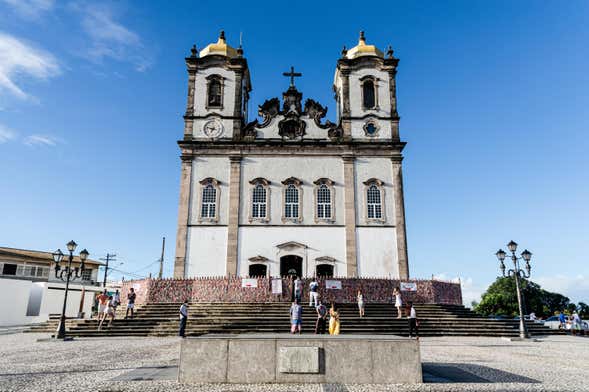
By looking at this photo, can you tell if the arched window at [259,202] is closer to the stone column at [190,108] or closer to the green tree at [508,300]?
the stone column at [190,108]

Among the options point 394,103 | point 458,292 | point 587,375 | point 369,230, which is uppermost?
point 394,103

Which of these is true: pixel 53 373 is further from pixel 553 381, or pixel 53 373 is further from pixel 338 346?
pixel 553 381

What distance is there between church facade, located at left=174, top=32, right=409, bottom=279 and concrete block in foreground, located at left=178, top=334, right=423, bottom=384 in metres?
16.4

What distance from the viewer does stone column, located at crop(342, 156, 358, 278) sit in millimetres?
23491

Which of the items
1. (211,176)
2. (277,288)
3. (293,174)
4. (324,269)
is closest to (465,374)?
(277,288)

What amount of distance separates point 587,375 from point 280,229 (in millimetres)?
17430

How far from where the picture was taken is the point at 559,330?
20.0 metres

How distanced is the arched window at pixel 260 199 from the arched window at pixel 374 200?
591 centimetres

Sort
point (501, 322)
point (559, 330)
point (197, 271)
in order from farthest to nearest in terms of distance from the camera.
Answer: point (197, 271), point (559, 330), point (501, 322)

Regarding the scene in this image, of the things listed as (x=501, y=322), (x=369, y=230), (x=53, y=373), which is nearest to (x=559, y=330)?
(x=501, y=322)

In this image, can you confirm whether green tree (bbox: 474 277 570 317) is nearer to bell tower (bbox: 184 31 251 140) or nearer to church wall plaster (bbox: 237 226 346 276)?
church wall plaster (bbox: 237 226 346 276)

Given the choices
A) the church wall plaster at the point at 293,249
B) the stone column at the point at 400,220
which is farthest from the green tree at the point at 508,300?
the church wall plaster at the point at 293,249

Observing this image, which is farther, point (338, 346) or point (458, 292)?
point (458, 292)

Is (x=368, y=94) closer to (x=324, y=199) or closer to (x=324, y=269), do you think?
(x=324, y=199)
